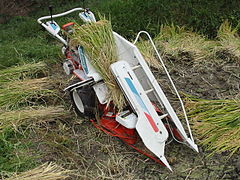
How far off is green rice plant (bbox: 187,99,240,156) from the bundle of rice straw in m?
0.83

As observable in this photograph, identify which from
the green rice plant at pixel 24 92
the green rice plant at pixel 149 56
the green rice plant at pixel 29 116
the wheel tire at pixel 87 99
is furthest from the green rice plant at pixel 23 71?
the green rice plant at pixel 149 56

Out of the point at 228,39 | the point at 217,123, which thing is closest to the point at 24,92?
the point at 217,123

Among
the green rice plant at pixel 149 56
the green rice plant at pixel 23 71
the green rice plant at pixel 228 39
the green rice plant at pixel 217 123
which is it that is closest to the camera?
the green rice plant at pixel 217 123

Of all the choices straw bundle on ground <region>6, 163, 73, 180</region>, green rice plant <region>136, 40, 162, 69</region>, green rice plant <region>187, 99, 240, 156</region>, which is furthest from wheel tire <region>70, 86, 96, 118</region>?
green rice plant <region>136, 40, 162, 69</region>

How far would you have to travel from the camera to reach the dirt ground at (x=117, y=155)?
315 centimetres

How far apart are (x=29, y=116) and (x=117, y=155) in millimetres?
1089

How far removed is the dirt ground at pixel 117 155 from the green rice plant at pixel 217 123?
4.0 inches

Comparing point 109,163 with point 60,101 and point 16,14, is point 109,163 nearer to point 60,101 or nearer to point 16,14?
point 60,101

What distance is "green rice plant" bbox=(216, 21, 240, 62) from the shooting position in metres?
5.05

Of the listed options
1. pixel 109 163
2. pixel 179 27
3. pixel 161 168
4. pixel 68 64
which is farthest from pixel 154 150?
pixel 179 27

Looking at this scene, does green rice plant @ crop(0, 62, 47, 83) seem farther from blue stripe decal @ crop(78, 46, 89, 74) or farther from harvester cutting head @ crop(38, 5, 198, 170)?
blue stripe decal @ crop(78, 46, 89, 74)

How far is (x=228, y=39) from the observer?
5.41m

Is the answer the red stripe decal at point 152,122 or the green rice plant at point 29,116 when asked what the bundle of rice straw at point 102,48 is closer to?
the red stripe decal at point 152,122

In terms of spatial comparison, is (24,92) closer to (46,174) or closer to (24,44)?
(46,174)
